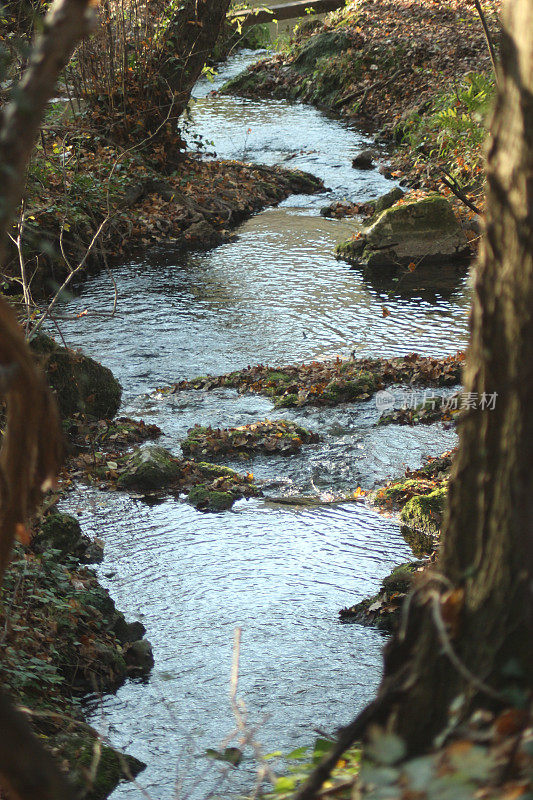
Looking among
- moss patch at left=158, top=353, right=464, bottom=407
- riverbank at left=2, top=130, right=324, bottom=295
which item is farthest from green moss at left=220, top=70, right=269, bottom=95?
Result: moss patch at left=158, top=353, right=464, bottom=407

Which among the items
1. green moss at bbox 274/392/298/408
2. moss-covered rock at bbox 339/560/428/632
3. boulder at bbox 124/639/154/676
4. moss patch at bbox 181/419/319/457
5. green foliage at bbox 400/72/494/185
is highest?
green foliage at bbox 400/72/494/185

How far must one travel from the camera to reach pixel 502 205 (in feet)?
5.74

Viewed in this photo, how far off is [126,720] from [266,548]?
1.97 metres

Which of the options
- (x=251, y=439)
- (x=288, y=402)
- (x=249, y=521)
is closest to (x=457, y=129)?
(x=288, y=402)

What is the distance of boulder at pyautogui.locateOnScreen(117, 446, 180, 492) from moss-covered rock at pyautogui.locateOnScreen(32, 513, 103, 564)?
3.79 feet

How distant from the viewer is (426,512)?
619cm

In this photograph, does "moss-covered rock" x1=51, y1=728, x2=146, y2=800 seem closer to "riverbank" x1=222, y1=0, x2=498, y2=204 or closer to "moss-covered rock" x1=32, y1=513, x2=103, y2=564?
"moss-covered rock" x1=32, y1=513, x2=103, y2=564

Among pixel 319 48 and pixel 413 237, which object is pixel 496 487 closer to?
pixel 413 237

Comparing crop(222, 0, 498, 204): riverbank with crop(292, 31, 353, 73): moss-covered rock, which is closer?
crop(222, 0, 498, 204): riverbank

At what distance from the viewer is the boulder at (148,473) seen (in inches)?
281

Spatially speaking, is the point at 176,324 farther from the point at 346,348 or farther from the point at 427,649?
the point at 427,649

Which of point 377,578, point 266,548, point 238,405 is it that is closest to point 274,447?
point 238,405

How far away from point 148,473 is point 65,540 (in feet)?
4.94

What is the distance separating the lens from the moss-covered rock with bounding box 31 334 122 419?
8.26m
